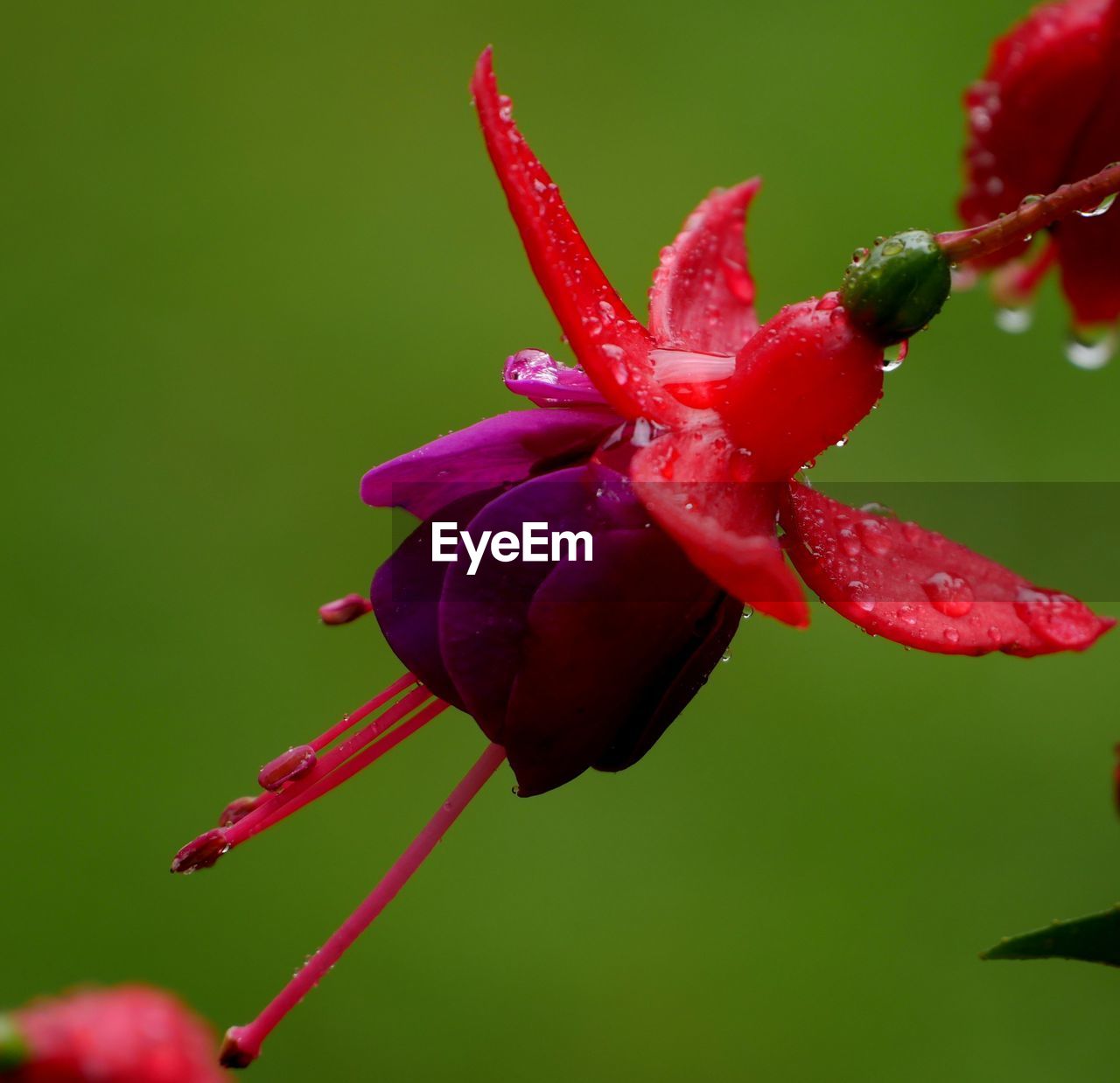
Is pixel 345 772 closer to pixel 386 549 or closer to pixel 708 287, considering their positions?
pixel 708 287

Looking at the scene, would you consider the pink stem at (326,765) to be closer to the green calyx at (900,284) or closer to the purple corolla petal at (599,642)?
the purple corolla petal at (599,642)

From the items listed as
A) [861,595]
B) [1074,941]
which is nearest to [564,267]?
[861,595]

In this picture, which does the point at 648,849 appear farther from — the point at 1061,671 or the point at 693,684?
the point at 693,684

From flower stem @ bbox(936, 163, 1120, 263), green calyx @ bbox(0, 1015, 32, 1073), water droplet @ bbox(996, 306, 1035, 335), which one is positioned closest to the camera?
green calyx @ bbox(0, 1015, 32, 1073)

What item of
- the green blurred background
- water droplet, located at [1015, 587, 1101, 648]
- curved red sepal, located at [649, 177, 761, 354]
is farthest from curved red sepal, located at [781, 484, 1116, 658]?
the green blurred background

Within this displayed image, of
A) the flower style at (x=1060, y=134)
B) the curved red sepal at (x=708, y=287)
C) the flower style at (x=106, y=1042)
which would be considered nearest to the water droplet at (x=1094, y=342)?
the flower style at (x=1060, y=134)

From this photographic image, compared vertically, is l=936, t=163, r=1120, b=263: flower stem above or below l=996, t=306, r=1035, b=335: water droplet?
above

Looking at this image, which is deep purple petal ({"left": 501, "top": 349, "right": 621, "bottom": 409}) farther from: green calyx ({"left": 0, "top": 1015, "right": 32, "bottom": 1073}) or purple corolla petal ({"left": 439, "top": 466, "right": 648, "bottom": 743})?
green calyx ({"left": 0, "top": 1015, "right": 32, "bottom": 1073})

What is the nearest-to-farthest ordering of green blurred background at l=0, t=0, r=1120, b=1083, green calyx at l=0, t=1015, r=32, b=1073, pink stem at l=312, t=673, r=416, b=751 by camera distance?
green calyx at l=0, t=1015, r=32, b=1073
pink stem at l=312, t=673, r=416, b=751
green blurred background at l=0, t=0, r=1120, b=1083
